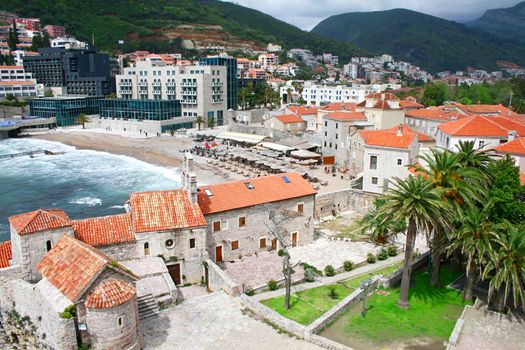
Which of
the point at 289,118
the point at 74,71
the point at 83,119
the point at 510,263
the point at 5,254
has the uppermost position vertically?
the point at 74,71

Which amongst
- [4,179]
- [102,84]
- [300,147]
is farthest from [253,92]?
[4,179]

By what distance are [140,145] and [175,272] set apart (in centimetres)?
7005

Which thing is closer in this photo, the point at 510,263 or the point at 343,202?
the point at 510,263

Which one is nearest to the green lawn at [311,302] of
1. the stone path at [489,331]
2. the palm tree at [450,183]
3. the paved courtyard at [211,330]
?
the paved courtyard at [211,330]

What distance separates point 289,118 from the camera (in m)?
98.5

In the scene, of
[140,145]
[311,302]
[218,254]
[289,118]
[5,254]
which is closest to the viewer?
[311,302]

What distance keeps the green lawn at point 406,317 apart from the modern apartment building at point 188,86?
3882 inches

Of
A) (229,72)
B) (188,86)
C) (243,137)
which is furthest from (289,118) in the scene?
(229,72)

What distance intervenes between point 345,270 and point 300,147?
1894 inches

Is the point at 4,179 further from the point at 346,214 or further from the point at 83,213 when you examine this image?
the point at 346,214

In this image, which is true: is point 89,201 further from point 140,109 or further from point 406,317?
point 140,109

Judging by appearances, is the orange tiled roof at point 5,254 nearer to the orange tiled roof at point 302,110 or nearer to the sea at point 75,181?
the sea at point 75,181

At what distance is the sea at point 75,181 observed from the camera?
192 ft

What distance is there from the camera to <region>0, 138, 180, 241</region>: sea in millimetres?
58503
